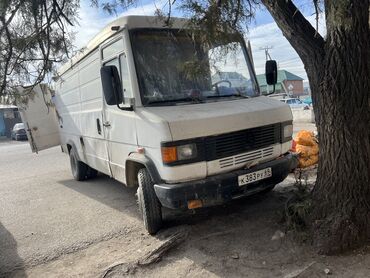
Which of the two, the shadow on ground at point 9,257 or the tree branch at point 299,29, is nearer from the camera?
the tree branch at point 299,29

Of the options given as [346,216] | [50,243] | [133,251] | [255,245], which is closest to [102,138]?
[50,243]

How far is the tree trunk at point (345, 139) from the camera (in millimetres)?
3531

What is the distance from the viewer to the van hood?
13.2 ft

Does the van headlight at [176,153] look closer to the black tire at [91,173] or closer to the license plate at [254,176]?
the license plate at [254,176]

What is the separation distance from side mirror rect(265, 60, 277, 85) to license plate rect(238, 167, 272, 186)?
142 cm

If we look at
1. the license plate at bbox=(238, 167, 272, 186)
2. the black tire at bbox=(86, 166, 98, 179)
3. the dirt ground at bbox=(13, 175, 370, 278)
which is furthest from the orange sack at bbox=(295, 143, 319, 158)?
the black tire at bbox=(86, 166, 98, 179)

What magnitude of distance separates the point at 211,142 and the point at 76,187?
463 cm

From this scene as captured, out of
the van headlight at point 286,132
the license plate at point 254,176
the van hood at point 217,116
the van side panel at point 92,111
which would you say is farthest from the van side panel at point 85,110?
the van headlight at point 286,132

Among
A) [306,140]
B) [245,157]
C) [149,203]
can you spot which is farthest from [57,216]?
[306,140]

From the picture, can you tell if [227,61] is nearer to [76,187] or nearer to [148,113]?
[148,113]

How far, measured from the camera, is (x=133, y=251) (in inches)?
171

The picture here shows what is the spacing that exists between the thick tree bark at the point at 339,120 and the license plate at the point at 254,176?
726 millimetres

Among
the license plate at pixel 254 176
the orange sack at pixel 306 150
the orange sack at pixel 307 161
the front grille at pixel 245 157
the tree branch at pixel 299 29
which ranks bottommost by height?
the orange sack at pixel 307 161

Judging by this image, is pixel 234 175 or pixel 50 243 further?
pixel 50 243
